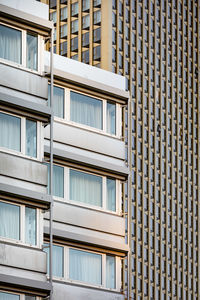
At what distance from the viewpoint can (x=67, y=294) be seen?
146ft

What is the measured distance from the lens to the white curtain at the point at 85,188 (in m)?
46.6

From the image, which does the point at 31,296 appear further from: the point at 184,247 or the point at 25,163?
the point at 184,247

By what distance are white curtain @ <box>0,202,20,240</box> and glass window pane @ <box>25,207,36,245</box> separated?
1.31 ft

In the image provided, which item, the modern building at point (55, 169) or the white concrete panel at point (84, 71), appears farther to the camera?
the white concrete panel at point (84, 71)

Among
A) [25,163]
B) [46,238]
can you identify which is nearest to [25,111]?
[25,163]

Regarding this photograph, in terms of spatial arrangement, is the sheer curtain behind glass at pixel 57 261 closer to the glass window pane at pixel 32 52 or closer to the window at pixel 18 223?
the window at pixel 18 223

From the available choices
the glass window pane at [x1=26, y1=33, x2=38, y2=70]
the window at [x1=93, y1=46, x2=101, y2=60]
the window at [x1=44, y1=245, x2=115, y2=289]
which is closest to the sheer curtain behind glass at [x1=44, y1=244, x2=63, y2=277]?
the window at [x1=44, y1=245, x2=115, y2=289]

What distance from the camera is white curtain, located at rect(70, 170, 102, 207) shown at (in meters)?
46.6

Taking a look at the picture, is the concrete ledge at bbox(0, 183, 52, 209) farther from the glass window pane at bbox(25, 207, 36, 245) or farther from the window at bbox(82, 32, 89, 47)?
the window at bbox(82, 32, 89, 47)

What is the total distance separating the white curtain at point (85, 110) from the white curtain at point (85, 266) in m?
5.60

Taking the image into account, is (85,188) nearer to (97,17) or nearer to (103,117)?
(103,117)

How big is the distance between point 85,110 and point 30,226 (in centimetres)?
769

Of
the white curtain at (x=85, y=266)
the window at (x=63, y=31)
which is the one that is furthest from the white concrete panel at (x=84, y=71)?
the window at (x=63, y=31)

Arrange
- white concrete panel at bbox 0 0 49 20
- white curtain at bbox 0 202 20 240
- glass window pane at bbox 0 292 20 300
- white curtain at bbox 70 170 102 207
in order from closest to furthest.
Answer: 1. glass window pane at bbox 0 292 20 300
2. white curtain at bbox 0 202 20 240
3. white concrete panel at bbox 0 0 49 20
4. white curtain at bbox 70 170 102 207
